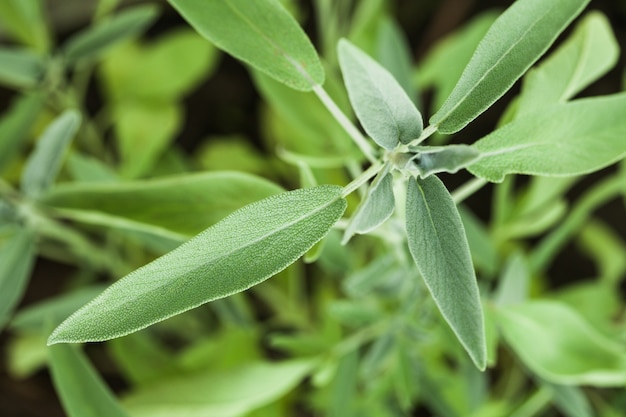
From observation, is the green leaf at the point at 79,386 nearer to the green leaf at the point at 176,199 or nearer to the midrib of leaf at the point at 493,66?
the green leaf at the point at 176,199

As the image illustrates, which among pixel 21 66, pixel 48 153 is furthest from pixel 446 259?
pixel 21 66

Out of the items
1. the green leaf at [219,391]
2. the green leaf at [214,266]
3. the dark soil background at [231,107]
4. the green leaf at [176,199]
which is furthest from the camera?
the dark soil background at [231,107]

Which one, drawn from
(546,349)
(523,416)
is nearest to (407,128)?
(546,349)

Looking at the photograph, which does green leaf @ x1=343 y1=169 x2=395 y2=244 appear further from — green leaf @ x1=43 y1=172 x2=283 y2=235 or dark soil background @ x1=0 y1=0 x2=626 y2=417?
dark soil background @ x1=0 y1=0 x2=626 y2=417

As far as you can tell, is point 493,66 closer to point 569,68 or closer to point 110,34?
point 569,68

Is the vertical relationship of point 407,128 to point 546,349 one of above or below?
above

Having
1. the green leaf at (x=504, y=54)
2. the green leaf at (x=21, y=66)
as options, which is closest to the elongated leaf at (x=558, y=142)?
the green leaf at (x=504, y=54)

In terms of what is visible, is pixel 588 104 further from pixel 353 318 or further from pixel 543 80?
pixel 353 318
